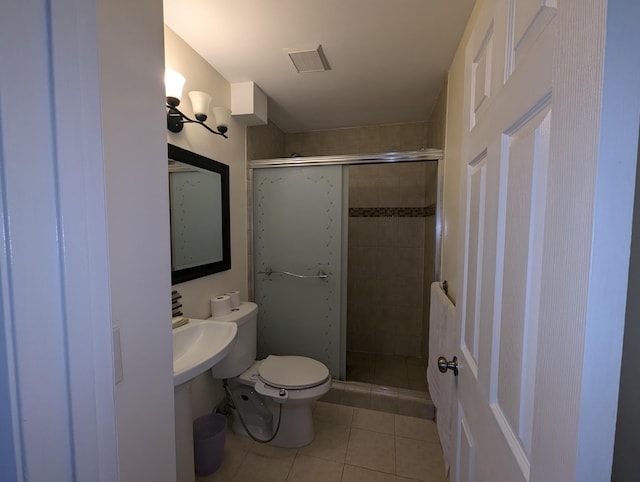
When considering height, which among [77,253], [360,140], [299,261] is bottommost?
→ [299,261]

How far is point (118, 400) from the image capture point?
2.23 feet

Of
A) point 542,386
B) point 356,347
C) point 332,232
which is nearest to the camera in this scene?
point 542,386

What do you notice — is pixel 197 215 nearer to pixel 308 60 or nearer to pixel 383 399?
pixel 308 60

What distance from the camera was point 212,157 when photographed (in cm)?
178

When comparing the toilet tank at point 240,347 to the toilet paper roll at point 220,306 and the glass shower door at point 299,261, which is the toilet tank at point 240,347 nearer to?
the toilet paper roll at point 220,306

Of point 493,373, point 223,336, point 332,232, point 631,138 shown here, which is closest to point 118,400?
point 223,336

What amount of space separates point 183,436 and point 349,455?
3.22ft

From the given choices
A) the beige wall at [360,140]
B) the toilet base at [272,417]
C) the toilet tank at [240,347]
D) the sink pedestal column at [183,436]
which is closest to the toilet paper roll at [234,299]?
the toilet tank at [240,347]

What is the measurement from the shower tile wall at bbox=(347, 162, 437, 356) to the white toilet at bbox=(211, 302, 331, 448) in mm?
1241

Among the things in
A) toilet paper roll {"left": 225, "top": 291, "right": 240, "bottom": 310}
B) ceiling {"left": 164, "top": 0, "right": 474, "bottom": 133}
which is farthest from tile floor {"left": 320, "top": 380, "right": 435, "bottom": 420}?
ceiling {"left": 164, "top": 0, "right": 474, "bottom": 133}

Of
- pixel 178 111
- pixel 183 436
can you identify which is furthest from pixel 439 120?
pixel 183 436

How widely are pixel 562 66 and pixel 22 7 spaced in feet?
2.17

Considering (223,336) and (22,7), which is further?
(223,336)

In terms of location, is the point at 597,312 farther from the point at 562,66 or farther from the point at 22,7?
the point at 22,7
